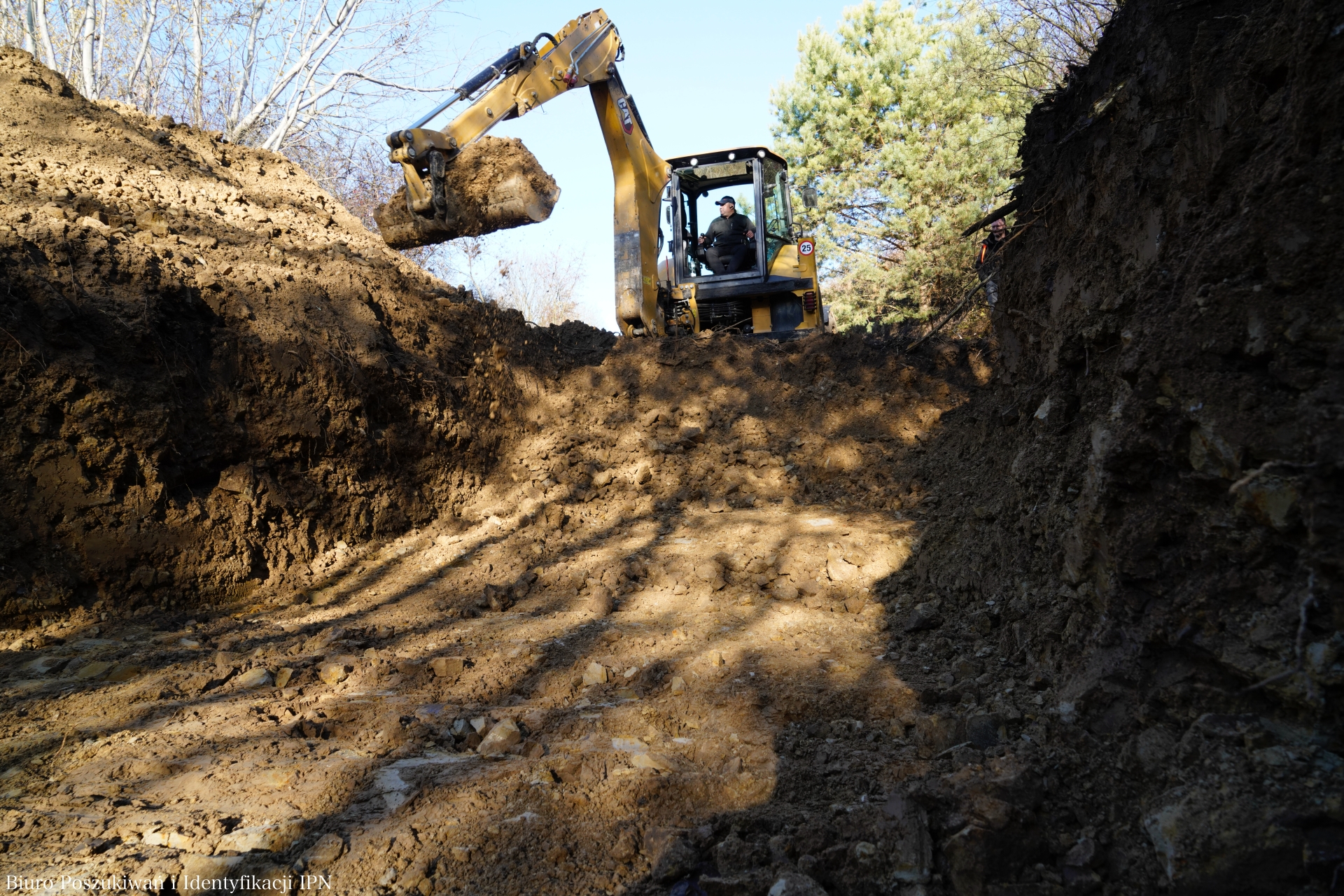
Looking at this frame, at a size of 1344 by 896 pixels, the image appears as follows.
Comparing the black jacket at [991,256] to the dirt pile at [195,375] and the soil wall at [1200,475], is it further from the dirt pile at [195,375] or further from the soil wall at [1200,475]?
the dirt pile at [195,375]

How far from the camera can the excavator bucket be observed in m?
7.14

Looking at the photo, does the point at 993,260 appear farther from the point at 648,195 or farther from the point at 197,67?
the point at 197,67

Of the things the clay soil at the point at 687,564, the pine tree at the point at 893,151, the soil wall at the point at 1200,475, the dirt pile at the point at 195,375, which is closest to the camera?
the soil wall at the point at 1200,475

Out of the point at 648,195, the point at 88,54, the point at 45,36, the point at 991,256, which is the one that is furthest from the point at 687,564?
the point at 45,36

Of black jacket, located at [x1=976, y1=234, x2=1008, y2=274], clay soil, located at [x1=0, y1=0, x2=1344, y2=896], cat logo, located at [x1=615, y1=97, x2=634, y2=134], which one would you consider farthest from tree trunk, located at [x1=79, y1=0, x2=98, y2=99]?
black jacket, located at [x1=976, y1=234, x2=1008, y2=274]

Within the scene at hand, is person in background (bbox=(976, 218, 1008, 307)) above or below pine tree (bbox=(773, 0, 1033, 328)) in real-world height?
below

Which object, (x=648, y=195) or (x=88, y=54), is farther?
(x=88, y=54)

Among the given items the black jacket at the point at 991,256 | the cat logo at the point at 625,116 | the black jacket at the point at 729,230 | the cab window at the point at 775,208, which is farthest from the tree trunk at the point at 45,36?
the black jacket at the point at 991,256

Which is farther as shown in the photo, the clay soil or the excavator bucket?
the excavator bucket

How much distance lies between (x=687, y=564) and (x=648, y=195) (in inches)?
201

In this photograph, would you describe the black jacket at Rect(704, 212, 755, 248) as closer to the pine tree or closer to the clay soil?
the clay soil

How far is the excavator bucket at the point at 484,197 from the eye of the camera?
7137 mm

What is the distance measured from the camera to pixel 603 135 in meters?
8.59

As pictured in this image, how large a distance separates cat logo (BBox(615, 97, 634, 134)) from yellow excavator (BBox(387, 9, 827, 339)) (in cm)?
1
